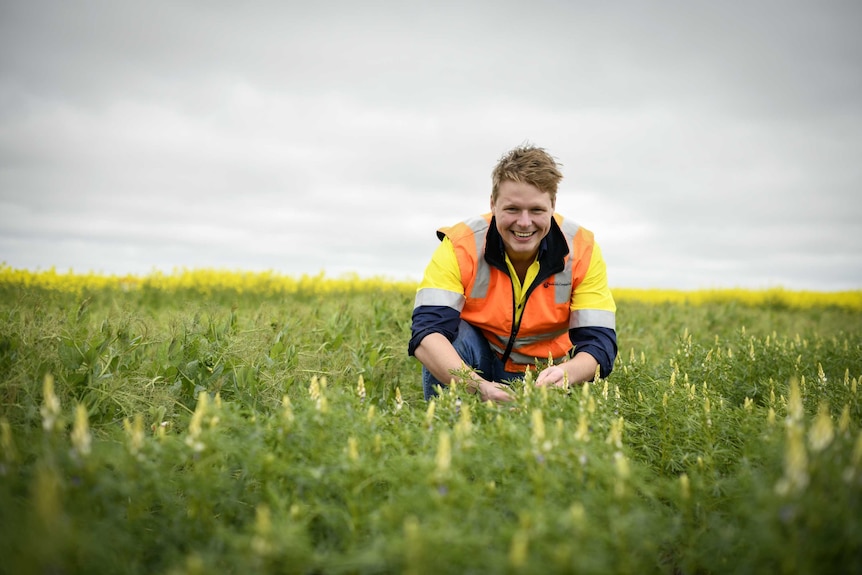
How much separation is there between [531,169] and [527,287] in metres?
1.01

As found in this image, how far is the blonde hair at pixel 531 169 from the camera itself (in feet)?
14.2

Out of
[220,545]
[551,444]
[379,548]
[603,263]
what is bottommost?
[220,545]

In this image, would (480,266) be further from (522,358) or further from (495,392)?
(495,392)

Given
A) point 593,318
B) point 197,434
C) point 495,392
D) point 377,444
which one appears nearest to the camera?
point 197,434

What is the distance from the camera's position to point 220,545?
215cm

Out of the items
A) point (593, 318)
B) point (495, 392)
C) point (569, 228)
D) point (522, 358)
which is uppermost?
point (569, 228)

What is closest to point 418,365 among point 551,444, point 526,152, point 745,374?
point 526,152

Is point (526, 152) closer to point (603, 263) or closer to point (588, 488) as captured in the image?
point (603, 263)

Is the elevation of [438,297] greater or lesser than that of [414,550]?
greater

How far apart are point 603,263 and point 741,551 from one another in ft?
10.0

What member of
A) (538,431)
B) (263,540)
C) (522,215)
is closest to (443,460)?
(538,431)

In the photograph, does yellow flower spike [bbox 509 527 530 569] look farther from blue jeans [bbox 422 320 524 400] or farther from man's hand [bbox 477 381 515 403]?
blue jeans [bbox 422 320 524 400]

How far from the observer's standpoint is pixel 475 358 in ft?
16.6

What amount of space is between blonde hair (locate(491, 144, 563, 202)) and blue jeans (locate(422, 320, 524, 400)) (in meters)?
1.28
